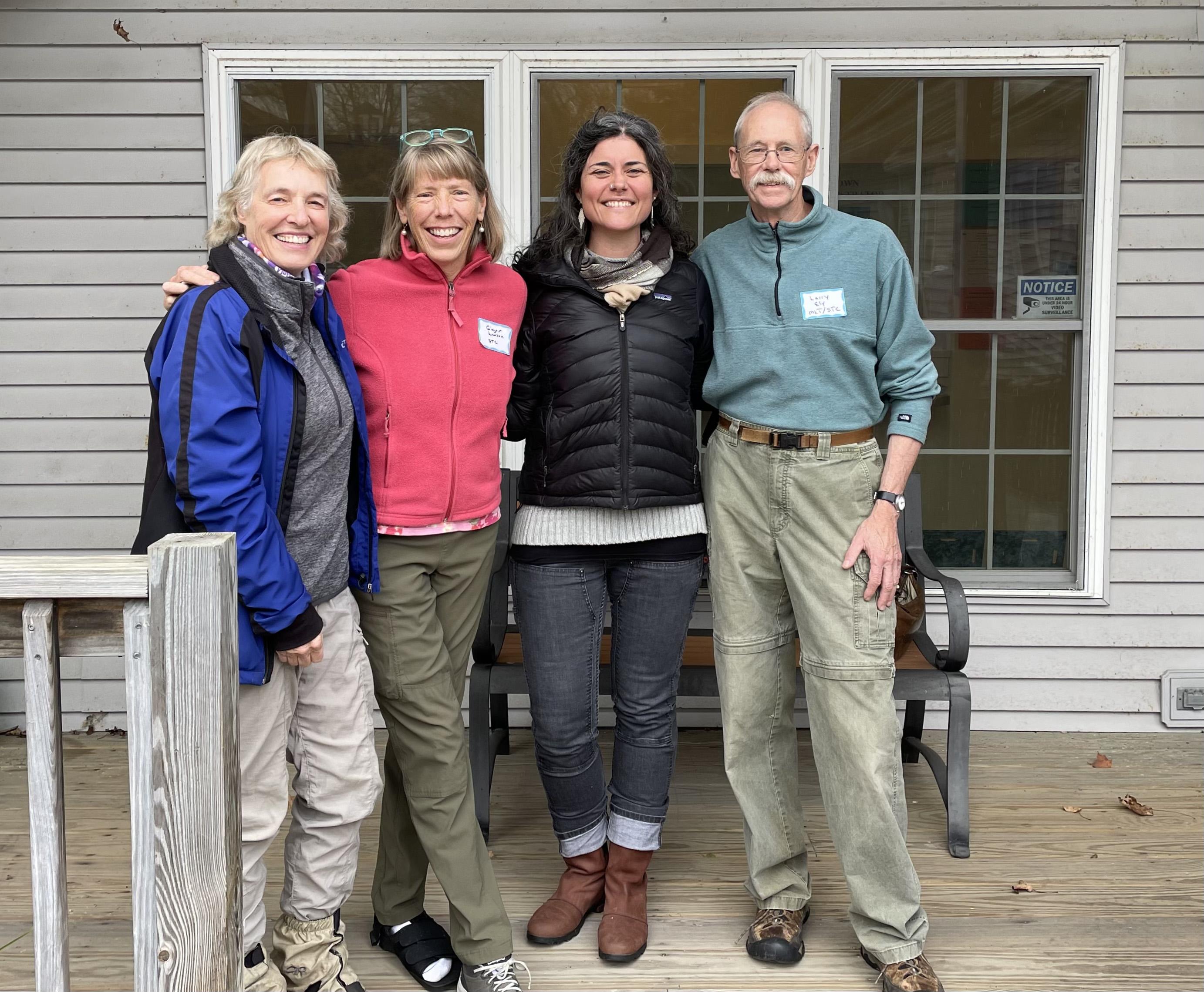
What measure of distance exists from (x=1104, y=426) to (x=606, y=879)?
249cm

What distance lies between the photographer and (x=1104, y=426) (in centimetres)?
384

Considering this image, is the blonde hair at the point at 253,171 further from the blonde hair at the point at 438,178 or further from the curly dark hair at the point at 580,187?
the curly dark hair at the point at 580,187

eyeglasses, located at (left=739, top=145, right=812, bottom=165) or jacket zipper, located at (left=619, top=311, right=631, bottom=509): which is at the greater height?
eyeglasses, located at (left=739, top=145, right=812, bottom=165)

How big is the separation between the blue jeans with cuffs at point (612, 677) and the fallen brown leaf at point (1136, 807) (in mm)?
1621

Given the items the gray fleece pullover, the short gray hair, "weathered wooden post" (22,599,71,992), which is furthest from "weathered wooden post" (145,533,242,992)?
the short gray hair

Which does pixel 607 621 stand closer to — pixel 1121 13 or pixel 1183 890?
pixel 1183 890

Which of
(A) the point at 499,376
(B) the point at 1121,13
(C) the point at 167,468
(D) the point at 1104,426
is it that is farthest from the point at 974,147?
(C) the point at 167,468

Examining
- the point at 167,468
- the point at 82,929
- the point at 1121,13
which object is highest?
the point at 1121,13

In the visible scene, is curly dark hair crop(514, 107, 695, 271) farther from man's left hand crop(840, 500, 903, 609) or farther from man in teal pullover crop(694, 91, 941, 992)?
man's left hand crop(840, 500, 903, 609)

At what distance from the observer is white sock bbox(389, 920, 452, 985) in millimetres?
2330

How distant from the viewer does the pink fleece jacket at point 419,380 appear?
217cm

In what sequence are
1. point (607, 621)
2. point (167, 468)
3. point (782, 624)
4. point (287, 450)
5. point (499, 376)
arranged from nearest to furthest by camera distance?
point (167, 468) < point (287, 450) < point (499, 376) < point (782, 624) < point (607, 621)

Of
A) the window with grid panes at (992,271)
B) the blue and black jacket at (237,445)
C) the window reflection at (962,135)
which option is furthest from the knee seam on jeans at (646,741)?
the window reflection at (962,135)

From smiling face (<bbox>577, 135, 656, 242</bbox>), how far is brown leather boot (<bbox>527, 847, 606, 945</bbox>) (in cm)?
151
